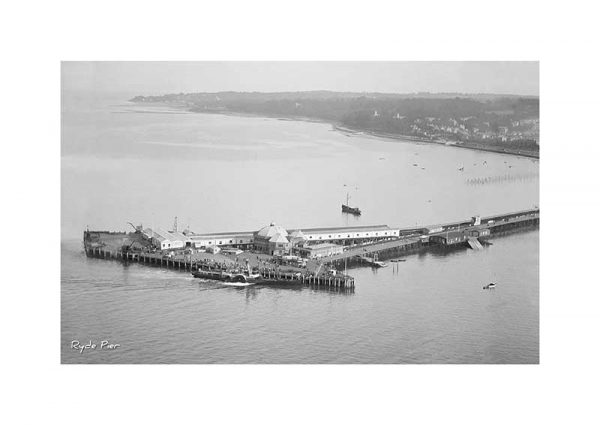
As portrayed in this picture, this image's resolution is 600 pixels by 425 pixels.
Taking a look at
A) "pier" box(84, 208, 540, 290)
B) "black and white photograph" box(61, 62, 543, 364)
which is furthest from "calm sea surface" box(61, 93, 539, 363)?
"pier" box(84, 208, 540, 290)

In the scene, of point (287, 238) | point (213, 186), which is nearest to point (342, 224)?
point (287, 238)

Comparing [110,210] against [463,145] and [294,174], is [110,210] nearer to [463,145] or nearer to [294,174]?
[294,174]

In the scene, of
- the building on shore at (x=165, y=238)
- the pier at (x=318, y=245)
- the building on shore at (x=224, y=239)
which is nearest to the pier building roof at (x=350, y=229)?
the pier at (x=318, y=245)

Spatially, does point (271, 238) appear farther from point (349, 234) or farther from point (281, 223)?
point (349, 234)

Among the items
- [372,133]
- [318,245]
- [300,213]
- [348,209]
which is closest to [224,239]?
[300,213]

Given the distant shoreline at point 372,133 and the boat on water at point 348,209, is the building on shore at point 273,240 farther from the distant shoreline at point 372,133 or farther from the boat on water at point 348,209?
the distant shoreline at point 372,133
